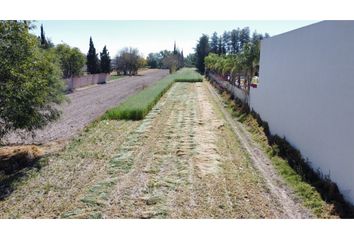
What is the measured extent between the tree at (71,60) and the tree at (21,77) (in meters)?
24.8

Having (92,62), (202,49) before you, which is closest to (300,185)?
(92,62)

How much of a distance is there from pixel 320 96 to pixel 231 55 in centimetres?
2126

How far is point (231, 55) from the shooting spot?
2730 cm

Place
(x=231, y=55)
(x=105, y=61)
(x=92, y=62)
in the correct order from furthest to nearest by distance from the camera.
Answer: (x=105, y=61) < (x=92, y=62) < (x=231, y=55)

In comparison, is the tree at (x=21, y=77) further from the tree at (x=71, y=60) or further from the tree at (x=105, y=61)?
the tree at (x=105, y=61)

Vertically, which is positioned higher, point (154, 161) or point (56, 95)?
point (56, 95)

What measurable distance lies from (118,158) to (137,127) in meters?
4.05

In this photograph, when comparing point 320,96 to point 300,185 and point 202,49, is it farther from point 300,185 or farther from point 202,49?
point 202,49

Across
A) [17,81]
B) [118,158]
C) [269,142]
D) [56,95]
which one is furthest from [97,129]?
[269,142]

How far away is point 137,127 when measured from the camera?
40.2ft

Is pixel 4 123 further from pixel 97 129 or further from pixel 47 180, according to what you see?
pixel 97 129

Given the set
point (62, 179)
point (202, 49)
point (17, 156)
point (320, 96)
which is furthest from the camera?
Result: point (202, 49)

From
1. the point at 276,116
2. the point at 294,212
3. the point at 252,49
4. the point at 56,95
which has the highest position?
the point at 252,49

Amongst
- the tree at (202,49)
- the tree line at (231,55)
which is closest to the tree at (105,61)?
the tree line at (231,55)
